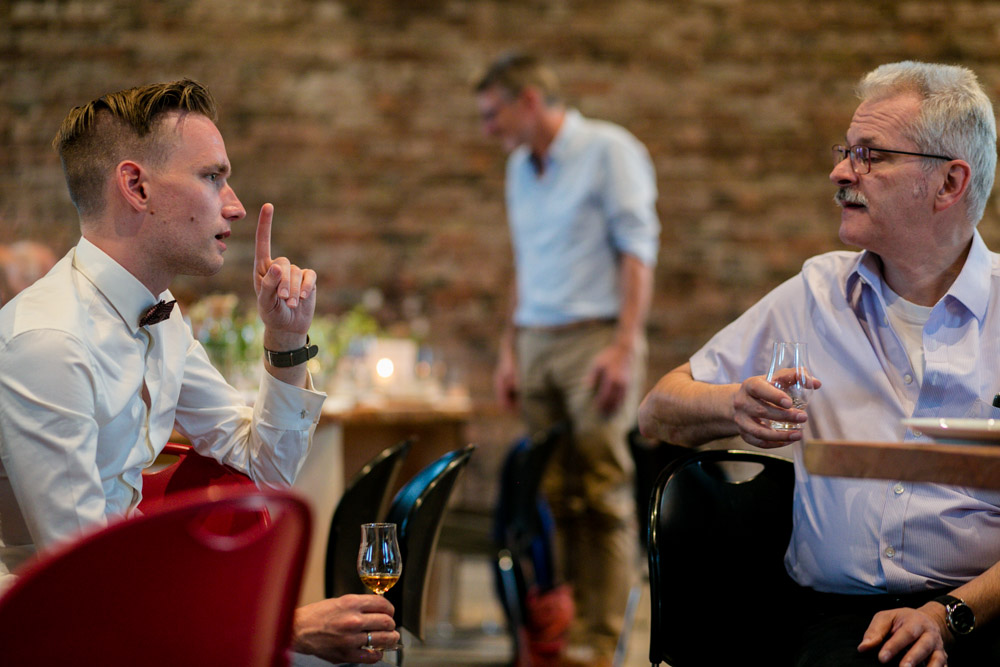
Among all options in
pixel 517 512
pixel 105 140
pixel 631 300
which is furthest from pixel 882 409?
pixel 631 300

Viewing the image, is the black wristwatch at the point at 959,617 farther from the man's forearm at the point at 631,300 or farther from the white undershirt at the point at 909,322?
the man's forearm at the point at 631,300

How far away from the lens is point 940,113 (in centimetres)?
172

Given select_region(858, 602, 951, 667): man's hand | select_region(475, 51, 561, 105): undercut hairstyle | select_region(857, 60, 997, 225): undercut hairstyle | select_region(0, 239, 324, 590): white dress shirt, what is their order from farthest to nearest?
select_region(475, 51, 561, 105): undercut hairstyle, select_region(857, 60, 997, 225): undercut hairstyle, select_region(858, 602, 951, 667): man's hand, select_region(0, 239, 324, 590): white dress shirt

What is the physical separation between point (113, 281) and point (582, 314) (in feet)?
8.29

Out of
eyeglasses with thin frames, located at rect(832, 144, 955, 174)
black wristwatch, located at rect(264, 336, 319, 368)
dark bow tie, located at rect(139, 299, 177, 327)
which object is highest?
eyeglasses with thin frames, located at rect(832, 144, 955, 174)

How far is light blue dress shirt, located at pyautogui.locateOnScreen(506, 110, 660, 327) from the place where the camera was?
12.5 ft

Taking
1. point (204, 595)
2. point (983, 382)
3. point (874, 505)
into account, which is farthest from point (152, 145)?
point (983, 382)

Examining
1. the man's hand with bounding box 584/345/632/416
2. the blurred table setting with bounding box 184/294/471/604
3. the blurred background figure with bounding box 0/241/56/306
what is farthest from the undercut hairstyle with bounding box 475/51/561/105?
the blurred background figure with bounding box 0/241/56/306

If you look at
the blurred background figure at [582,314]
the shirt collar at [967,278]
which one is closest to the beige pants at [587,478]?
the blurred background figure at [582,314]

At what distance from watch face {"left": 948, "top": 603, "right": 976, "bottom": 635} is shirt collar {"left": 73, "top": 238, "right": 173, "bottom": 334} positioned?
4.49 feet

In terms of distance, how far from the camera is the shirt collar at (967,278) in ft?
5.51

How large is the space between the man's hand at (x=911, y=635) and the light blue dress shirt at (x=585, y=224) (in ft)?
7.87

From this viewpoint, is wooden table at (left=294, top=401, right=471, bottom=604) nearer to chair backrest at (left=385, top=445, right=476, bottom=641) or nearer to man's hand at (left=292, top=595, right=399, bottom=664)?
chair backrest at (left=385, top=445, right=476, bottom=641)

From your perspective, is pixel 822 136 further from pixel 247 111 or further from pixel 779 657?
pixel 779 657
